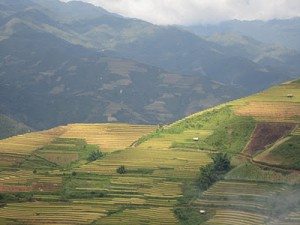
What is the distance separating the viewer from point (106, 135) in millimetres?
185000

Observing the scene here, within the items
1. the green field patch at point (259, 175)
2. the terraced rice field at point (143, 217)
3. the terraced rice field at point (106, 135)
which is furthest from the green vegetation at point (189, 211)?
the terraced rice field at point (106, 135)

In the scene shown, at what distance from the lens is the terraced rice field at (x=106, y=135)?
553 ft

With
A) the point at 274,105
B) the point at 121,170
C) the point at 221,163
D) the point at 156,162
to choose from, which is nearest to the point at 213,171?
the point at 221,163

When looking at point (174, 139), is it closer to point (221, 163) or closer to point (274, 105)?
point (221, 163)

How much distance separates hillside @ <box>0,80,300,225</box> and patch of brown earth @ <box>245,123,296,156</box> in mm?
254

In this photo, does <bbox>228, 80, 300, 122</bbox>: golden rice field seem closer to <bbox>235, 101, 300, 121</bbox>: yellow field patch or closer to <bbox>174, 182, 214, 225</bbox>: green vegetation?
<bbox>235, 101, 300, 121</bbox>: yellow field patch

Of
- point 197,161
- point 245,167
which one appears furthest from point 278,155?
point 197,161

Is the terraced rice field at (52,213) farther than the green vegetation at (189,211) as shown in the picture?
No

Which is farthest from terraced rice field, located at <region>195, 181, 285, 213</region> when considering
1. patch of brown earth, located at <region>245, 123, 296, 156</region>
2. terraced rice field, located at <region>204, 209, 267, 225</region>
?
patch of brown earth, located at <region>245, 123, 296, 156</region>

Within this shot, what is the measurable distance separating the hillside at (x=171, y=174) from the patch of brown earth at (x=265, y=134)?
25cm

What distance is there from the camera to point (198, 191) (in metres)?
107

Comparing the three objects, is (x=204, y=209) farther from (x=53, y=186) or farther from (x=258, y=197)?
(x=53, y=186)

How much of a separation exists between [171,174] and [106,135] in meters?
69.1

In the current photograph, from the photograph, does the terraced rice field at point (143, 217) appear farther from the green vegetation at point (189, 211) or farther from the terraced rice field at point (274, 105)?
the terraced rice field at point (274, 105)
